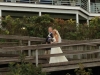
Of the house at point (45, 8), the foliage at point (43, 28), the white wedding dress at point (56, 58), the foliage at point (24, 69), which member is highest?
the house at point (45, 8)

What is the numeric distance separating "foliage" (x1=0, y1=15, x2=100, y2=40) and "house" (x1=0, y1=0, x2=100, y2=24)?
6514 millimetres

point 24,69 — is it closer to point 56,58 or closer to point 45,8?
point 56,58

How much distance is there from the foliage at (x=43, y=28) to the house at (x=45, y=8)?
6514 millimetres

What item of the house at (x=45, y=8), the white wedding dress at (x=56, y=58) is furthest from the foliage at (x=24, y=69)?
the house at (x=45, y=8)

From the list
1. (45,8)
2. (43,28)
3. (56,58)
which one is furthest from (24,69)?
(45,8)

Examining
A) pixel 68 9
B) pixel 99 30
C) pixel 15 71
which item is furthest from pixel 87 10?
pixel 15 71

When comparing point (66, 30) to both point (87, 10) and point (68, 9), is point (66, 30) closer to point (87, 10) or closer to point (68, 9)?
point (68, 9)

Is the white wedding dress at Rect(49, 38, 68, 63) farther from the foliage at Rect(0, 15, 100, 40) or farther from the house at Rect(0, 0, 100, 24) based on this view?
the house at Rect(0, 0, 100, 24)

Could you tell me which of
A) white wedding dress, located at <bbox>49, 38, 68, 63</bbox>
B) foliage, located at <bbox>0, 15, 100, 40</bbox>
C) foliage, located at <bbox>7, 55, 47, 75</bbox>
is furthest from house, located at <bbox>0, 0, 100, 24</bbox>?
foliage, located at <bbox>7, 55, 47, 75</bbox>

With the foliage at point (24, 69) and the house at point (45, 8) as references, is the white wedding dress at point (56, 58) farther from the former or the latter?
the house at point (45, 8)

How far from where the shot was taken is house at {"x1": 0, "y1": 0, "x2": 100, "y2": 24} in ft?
83.3

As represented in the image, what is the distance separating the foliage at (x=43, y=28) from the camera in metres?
16.8

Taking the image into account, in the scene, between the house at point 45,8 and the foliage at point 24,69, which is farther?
the house at point 45,8

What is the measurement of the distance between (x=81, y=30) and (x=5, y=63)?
8.53 m
